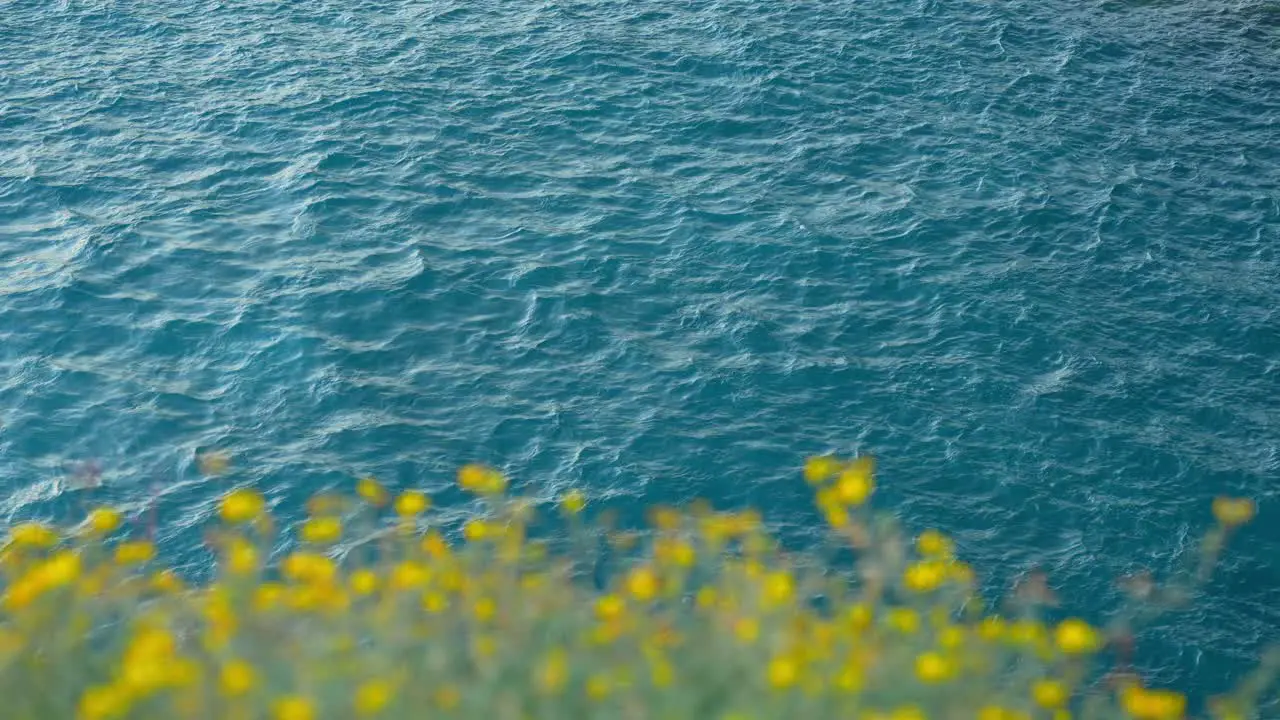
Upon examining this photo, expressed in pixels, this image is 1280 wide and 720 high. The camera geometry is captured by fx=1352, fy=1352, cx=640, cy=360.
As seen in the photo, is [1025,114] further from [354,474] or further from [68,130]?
[68,130]

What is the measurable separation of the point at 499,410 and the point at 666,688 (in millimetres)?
17697

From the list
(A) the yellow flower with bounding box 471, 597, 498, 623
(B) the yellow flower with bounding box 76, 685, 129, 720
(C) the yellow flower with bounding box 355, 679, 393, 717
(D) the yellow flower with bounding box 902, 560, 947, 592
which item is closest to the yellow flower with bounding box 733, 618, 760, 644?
(D) the yellow flower with bounding box 902, 560, 947, 592

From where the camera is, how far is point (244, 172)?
34.2 metres

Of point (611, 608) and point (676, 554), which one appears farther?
point (676, 554)

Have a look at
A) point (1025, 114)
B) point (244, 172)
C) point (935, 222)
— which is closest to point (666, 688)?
point (935, 222)

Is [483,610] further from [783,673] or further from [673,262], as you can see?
[673,262]

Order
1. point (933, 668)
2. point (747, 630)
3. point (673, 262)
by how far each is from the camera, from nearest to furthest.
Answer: point (933, 668) → point (747, 630) → point (673, 262)

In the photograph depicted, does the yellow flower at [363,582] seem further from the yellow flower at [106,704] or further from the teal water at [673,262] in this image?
the teal water at [673,262]

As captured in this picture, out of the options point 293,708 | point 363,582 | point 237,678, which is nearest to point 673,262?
point 363,582

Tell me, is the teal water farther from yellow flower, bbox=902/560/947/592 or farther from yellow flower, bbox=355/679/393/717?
yellow flower, bbox=355/679/393/717

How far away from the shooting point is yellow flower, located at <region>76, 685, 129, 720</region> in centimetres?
824

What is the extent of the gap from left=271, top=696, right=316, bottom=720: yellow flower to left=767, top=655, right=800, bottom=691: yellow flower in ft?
9.66

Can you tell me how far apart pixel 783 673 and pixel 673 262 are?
2292cm

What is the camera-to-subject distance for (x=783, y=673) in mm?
8648
